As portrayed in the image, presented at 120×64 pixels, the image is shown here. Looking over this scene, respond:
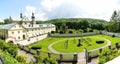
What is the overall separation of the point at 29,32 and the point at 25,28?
130 inches

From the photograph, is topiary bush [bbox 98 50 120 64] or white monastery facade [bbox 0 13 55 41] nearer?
topiary bush [bbox 98 50 120 64]

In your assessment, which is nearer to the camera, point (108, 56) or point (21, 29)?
point (108, 56)

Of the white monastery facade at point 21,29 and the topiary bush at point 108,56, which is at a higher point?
the topiary bush at point 108,56

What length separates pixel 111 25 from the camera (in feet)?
222

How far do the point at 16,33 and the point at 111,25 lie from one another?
34692mm

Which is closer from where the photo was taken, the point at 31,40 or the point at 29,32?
the point at 31,40

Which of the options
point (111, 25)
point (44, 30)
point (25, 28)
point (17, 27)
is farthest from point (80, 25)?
point (17, 27)

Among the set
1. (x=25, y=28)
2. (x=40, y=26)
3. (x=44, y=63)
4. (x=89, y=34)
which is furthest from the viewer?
(x=40, y=26)

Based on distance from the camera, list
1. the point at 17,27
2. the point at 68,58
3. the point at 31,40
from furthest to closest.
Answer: the point at 17,27 < the point at 31,40 < the point at 68,58

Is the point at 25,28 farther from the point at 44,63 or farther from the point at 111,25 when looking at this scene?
the point at 44,63

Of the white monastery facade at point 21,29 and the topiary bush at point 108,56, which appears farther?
the white monastery facade at point 21,29

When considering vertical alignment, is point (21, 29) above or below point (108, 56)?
below

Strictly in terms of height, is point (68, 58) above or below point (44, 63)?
below

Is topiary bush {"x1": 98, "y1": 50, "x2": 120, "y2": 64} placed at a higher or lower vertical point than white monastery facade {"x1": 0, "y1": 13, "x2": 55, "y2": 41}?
higher
